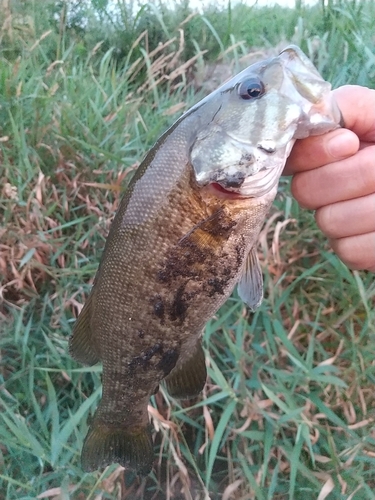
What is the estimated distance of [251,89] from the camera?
1.06 m

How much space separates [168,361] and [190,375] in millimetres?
134

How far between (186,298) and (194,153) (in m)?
0.37

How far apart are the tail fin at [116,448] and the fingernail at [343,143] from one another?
1.00 metres

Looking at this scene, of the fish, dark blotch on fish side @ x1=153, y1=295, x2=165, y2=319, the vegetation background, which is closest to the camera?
the fish

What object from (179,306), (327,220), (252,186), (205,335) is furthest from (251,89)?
(205,335)

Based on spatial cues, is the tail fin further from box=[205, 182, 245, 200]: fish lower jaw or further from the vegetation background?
box=[205, 182, 245, 200]: fish lower jaw

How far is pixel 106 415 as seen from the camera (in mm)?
1344

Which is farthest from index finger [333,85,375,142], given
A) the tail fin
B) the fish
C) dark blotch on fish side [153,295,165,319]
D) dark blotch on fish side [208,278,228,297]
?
the tail fin

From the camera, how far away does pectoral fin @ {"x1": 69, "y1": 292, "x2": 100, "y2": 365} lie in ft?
4.19

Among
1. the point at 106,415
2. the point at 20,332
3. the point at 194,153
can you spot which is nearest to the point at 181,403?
the point at 106,415

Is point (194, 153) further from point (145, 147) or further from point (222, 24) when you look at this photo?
point (222, 24)

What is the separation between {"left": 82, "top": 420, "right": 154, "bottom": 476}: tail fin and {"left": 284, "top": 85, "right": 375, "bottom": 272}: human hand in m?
0.86

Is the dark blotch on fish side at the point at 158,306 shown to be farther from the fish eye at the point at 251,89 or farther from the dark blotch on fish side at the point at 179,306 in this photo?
the fish eye at the point at 251,89

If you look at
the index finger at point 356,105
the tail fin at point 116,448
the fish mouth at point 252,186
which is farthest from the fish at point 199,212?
the tail fin at point 116,448
